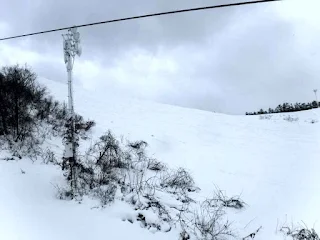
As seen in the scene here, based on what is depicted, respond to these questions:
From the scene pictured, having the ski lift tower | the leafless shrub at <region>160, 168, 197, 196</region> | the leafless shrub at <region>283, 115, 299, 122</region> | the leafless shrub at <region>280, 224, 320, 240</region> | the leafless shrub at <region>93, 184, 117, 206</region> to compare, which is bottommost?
the leafless shrub at <region>280, 224, 320, 240</region>

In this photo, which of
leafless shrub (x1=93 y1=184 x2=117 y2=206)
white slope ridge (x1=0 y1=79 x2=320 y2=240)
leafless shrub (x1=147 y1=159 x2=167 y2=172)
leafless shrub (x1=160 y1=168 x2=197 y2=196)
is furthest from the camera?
leafless shrub (x1=147 y1=159 x2=167 y2=172)

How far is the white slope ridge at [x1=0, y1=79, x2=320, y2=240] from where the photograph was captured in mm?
7375

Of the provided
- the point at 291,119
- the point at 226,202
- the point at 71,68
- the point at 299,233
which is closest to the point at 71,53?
the point at 71,68

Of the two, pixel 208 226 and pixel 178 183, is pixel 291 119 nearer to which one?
pixel 178 183

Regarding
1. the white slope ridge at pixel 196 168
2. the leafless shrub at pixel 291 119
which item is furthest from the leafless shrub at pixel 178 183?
the leafless shrub at pixel 291 119

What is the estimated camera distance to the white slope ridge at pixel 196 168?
24.2 ft

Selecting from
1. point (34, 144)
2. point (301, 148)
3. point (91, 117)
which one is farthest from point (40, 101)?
point (301, 148)

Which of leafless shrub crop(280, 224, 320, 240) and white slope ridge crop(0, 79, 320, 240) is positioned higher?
white slope ridge crop(0, 79, 320, 240)

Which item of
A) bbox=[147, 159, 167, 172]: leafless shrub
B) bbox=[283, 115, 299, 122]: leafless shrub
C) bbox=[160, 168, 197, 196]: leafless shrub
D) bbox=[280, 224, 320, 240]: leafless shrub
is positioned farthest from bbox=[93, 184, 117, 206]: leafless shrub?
bbox=[283, 115, 299, 122]: leafless shrub

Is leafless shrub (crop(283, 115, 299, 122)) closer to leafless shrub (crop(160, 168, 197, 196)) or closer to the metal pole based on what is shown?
leafless shrub (crop(160, 168, 197, 196))

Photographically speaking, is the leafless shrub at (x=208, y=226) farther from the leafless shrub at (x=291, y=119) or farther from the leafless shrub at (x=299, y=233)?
the leafless shrub at (x=291, y=119)

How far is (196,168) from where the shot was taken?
1424 cm

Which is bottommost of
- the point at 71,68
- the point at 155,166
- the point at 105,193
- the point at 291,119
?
the point at 105,193

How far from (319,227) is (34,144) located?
8842 millimetres
